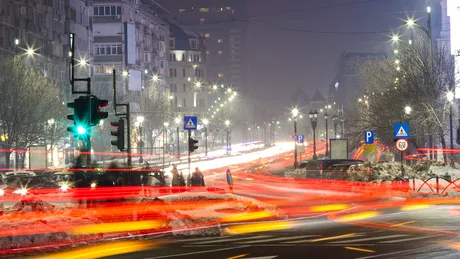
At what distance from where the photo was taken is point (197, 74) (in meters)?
170

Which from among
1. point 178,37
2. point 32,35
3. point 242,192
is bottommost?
point 242,192

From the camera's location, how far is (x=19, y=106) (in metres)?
55.9

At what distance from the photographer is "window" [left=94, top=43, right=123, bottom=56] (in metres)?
114

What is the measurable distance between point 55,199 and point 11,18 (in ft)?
150

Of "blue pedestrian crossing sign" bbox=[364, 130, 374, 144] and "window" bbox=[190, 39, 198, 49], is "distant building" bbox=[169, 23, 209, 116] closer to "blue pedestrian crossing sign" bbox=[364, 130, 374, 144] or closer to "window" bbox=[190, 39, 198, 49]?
"window" bbox=[190, 39, 198, 49]

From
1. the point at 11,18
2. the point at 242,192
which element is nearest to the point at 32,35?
the point at 11,18

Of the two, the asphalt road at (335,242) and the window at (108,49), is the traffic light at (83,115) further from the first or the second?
the window at (108,49)

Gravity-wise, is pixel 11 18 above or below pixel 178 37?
below

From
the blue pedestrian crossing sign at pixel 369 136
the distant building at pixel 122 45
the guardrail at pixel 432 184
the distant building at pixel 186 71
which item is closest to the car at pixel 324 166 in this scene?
the blue pedestrian crossing sign at pixel 369 136

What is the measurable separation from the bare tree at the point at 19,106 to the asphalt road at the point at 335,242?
3711 cm

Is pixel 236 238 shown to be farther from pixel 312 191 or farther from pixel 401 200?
pixel 312 191

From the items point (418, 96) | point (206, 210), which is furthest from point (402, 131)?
point (418, 96)

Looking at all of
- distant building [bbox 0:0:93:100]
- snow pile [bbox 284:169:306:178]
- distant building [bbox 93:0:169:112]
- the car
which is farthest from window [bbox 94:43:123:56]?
the car

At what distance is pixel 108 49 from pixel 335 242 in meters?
100
